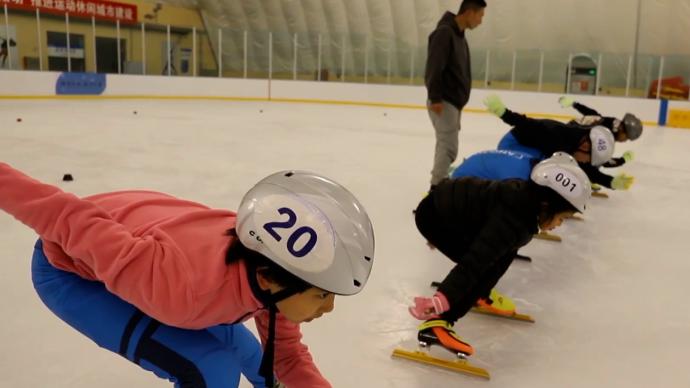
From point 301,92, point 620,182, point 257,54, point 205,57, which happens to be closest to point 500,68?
point 301,92

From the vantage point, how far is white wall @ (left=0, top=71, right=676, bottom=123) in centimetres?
1384

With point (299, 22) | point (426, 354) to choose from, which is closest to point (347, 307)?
point (426, 354)

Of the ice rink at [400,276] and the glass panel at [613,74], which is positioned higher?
the glass panel at [613,74]

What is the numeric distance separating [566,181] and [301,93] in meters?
15.2

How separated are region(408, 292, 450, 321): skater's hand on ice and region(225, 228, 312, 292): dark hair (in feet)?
3.79

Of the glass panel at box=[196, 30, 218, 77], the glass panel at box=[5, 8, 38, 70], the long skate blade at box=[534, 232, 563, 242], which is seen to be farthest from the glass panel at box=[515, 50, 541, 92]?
the long skate blade at box=[534, 232, 563, 242]

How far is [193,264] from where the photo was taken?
1.42 m

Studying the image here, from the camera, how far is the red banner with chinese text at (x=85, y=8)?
641 inches

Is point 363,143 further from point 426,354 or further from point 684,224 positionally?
point 426,354

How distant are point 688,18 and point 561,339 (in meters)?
15.8

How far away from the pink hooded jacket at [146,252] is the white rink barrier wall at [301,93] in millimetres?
13786

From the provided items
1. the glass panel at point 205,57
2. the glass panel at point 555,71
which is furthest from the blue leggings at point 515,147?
the glass panel at point 205,57

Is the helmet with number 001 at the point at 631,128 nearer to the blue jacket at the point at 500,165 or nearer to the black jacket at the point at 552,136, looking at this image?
the black jacket at the point at 552,136

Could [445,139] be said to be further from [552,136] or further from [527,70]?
[527,70]
